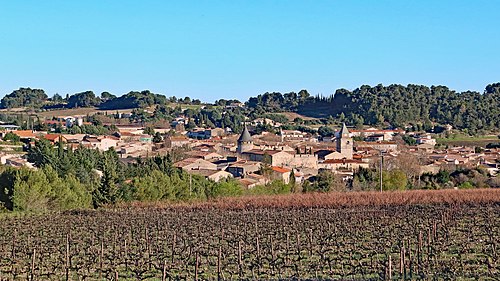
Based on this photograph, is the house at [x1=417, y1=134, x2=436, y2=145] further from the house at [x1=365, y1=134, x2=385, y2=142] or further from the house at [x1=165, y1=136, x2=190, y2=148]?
the house at [x1=165, y1=136, x2=190, y2=148]

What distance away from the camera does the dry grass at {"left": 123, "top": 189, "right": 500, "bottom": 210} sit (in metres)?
32.1

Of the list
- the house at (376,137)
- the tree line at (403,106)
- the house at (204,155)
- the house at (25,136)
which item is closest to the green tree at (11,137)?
the house at (25,136)

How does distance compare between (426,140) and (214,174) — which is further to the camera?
(426,140)

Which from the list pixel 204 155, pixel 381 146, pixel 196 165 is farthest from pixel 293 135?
pixel 196 165

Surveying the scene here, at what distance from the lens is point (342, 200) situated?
33188mm

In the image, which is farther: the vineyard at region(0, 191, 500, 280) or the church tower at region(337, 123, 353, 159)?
the church tower at region(337, 123, 353, 159)

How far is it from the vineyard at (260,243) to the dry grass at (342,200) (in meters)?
0.46

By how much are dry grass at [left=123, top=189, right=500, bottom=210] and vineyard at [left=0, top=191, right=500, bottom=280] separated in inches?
18.1

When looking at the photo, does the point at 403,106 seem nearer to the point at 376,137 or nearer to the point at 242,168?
the point at 376,137

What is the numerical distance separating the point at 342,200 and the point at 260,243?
14517 mm

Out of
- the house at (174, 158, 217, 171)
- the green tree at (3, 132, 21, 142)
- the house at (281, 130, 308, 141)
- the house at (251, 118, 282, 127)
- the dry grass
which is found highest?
the house at (251, 118, 282, 127)

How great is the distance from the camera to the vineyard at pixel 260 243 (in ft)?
47.7

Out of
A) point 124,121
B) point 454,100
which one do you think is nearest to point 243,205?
point 124,121

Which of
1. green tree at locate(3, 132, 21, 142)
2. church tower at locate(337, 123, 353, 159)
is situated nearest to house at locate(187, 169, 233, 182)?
church tower at locate(337, 123, 353, 159)
